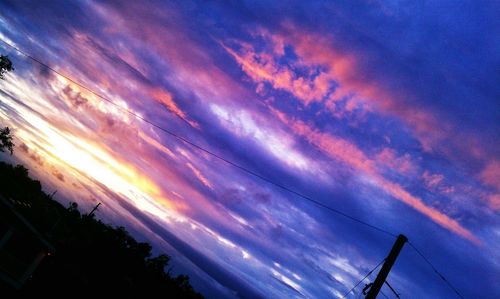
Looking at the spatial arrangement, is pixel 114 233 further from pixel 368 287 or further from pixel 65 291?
pixel 368 287

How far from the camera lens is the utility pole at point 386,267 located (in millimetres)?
12500

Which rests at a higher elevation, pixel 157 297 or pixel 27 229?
pixel 27 229

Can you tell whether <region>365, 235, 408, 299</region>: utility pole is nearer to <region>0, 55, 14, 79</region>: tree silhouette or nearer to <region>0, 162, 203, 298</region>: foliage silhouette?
<region>0, 162, 203, 298</region>: foliage silhouette

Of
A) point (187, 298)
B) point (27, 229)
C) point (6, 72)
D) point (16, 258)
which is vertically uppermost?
point (6, 72)

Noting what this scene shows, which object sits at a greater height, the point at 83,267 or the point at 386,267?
the point at 386,267

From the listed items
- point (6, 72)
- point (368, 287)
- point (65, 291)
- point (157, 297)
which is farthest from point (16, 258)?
point (157, 297)

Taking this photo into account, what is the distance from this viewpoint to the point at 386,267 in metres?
12.7

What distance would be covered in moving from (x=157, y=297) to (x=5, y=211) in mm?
43072

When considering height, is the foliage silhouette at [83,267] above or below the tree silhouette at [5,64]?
below

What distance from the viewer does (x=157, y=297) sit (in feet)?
187

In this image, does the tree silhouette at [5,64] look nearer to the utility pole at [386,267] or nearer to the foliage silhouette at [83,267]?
the foliage silhouette at [83,267]

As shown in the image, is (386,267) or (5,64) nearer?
(386,267)

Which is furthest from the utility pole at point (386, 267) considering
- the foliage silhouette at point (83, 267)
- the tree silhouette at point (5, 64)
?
the tree silhouette at point (5, 64)

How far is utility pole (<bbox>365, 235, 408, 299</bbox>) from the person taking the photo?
12500mm
